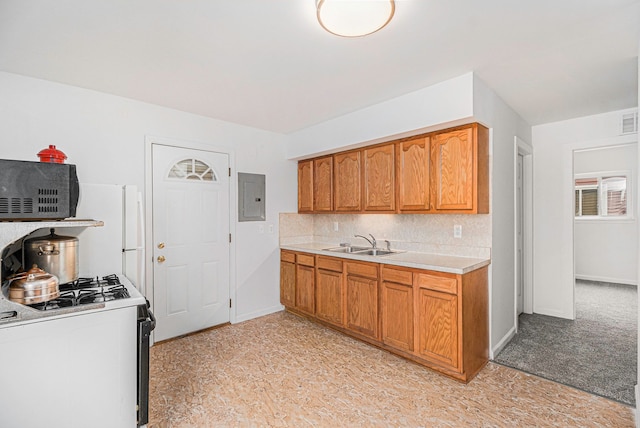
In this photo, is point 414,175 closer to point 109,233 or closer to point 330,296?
point 330,296

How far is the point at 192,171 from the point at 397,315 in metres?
2.65

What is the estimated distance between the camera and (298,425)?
6.69 ft

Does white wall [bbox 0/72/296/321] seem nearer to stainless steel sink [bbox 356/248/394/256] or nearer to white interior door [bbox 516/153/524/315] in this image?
stainless steel sink [bbox 356/248/394/256]

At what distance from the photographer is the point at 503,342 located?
313 cm

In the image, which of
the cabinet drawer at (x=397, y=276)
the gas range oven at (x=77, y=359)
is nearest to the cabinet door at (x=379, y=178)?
the cabinet drawer at (x=397, y=276)

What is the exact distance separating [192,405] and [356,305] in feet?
5.65

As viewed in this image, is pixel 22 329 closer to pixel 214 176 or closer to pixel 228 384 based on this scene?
pixel 228 384

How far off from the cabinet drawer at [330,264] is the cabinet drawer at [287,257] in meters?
0.52

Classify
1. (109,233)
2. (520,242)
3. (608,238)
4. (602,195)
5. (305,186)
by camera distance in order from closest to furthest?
(109,233) < (520,242) < (305,186) < (608,238) < (602,195)

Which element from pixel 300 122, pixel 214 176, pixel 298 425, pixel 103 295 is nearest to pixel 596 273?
pixel 300 122

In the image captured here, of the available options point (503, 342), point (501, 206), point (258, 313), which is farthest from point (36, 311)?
point (503, 342)

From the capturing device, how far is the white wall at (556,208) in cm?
379

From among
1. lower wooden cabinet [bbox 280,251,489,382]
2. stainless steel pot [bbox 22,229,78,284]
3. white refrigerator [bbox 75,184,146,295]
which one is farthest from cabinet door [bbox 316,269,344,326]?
stainless steel pot [bbox 22,229,78,284]

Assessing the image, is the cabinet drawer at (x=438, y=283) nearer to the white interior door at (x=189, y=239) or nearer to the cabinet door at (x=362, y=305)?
the cabinet door at (x=362, y=305)
